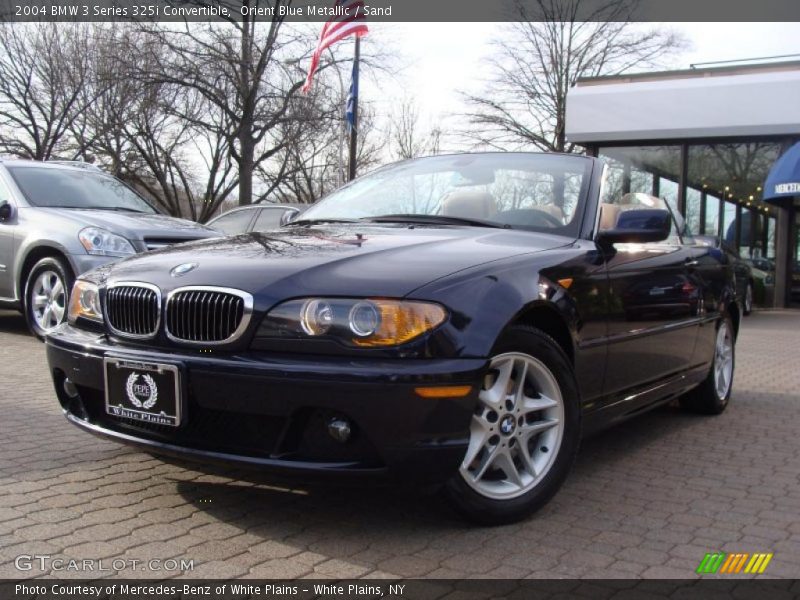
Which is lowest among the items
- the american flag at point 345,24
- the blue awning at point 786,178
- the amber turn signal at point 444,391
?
the amber turn signal at point 444,391

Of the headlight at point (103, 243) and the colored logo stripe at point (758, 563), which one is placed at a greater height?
the headlight at point (103, 243)

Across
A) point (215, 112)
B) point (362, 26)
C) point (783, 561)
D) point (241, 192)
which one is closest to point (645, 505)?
point (783, 561)

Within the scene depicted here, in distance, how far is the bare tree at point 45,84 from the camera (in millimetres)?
28062

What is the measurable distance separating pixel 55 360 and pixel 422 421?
1659 millimetres

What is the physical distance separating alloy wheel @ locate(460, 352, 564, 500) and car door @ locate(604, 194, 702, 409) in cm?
60

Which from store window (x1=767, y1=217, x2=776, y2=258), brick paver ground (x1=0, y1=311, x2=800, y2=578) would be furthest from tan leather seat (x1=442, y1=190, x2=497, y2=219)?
store window (x1=767, y1=217, x2=776, y2=258)

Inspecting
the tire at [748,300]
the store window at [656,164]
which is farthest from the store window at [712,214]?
the tire at [748,300]

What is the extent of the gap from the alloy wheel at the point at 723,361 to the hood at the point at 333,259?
237cm

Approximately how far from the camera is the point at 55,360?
344 cm

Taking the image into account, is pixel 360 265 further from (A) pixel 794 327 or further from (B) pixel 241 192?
(B) pixel 241 192

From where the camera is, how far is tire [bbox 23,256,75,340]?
289 inches

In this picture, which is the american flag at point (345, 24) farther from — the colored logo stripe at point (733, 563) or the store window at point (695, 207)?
the colored logo stripe at point (733, 563)

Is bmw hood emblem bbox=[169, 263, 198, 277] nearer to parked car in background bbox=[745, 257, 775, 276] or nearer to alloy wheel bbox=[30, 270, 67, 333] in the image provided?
alloy wheel bbox=[30, 270, 67, 333]

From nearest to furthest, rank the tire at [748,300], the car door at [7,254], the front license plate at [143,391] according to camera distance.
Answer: the front license plate at [143,391]
the car door at [7,254]
the tire at [748,300]
